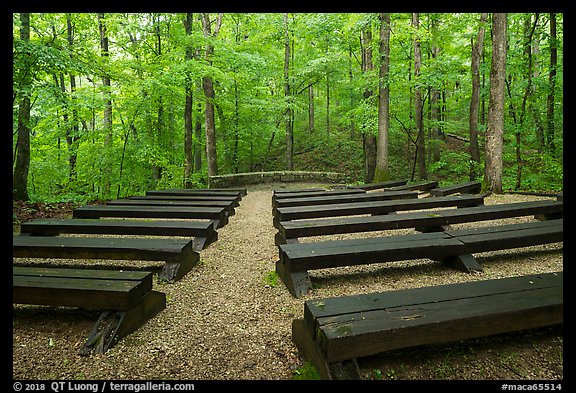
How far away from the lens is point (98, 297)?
8.11 ft

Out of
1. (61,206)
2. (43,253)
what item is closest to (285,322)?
(43,253)

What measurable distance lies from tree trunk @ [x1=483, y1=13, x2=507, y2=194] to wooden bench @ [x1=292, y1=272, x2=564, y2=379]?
7944 millimetres

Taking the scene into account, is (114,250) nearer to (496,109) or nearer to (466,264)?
(466,264)

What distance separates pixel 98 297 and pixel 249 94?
54.3ft

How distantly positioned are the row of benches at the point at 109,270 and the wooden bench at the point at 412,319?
145 cm

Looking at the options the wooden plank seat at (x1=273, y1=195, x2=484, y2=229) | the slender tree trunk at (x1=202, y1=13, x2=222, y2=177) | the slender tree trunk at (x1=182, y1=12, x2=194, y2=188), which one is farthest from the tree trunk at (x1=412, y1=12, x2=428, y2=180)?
the slender tree trunk at (x1=182, y1=12, x2=194, y2=188)

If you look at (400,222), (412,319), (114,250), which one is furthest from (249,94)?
(412,319)

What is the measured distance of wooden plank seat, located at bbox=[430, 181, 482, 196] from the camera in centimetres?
792

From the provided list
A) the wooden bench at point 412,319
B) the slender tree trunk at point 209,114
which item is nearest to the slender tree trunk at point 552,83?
the wooden bench at point 412,319

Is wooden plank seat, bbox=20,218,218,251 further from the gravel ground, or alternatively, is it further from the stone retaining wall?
the stone retaining wall

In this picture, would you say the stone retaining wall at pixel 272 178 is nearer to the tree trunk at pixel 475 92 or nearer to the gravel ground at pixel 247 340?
the tree trunk at pixel 475 92

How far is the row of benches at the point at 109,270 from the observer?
249 cm

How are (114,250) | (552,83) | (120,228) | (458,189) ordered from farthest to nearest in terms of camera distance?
(552,83)
(458,189)
(120,228)
(114,250)
